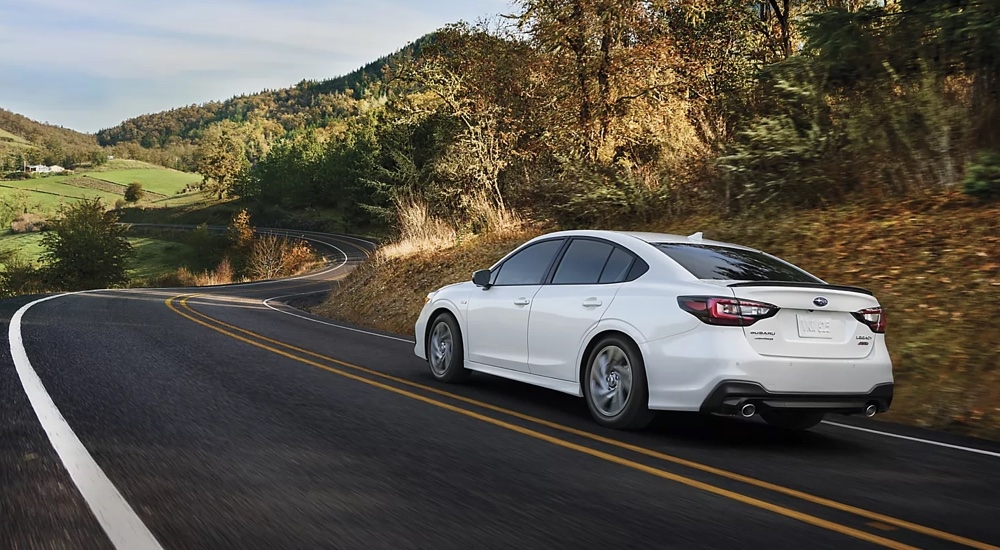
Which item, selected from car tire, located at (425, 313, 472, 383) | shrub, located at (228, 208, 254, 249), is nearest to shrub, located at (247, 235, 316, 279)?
shrub, located at (228, 208, 254, 249)

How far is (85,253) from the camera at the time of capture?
217ft

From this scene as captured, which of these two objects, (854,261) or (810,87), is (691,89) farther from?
(854,261)

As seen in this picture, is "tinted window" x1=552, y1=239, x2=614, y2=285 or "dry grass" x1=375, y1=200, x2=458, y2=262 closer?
"tinted window" x1=552, y1=239, x2=614, y2=285

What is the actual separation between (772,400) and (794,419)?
122cm

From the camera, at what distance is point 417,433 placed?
20.5 ft

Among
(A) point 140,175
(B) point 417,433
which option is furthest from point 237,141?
(B) point 417,433

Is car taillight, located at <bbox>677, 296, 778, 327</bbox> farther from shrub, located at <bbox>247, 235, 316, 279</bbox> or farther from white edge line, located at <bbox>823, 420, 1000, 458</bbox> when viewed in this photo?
shrub, located at <bbox>247, 235, 316, 279</bbox>

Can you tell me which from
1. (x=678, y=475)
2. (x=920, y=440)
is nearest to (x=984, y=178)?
(x=920, y=440)

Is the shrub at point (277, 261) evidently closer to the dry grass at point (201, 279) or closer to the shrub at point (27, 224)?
the dry grass at point (201, 279)

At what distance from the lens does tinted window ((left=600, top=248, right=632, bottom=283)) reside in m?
6.98

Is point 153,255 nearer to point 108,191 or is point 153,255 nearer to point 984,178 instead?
point 108,191

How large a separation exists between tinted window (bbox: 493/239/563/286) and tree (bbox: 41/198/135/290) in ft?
211

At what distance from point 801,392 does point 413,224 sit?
59.8ft

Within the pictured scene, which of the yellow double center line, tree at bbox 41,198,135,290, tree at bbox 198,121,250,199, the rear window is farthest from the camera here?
tree at bbox 198,121,250,199
